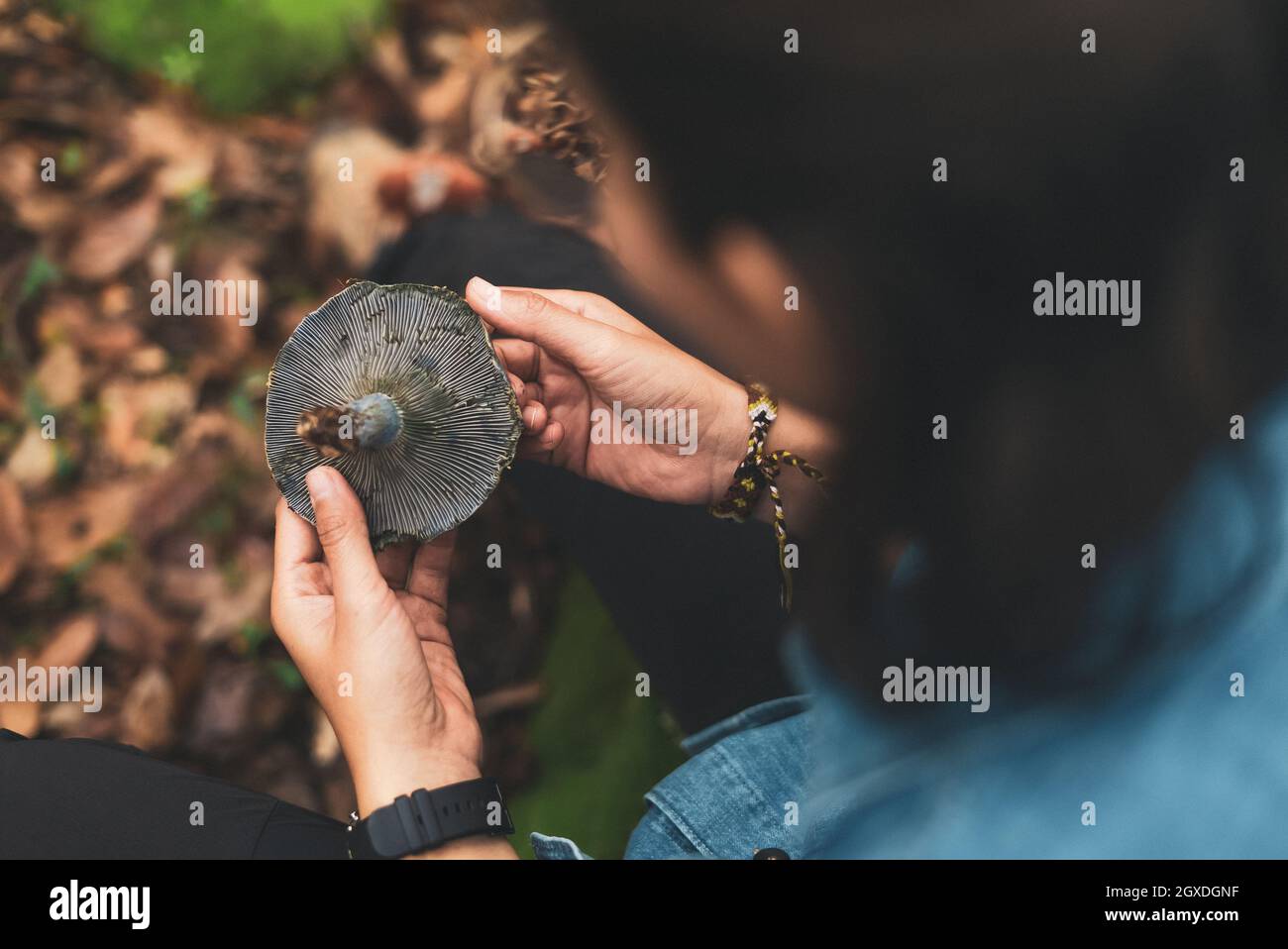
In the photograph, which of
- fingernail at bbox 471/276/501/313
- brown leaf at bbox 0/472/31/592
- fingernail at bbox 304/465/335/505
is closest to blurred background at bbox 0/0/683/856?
brown leaf at bbox 0/472/31/592

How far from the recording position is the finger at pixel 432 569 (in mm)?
1103

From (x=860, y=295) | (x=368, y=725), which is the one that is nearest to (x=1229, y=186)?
(x=860, y=295)

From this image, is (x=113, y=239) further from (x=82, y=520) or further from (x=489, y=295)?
(x=489, y=295)

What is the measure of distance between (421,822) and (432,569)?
0.30 metres

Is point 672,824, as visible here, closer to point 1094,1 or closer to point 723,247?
point 723,247

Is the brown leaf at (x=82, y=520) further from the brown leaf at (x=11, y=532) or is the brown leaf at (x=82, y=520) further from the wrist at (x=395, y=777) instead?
the wrist at (x=395, y=777)

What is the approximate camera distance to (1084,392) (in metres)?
1.17

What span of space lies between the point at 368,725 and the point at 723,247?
730 mm

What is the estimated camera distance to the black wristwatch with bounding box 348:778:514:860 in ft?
3.19

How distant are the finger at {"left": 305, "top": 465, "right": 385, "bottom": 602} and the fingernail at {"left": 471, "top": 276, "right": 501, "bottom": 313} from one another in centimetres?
27

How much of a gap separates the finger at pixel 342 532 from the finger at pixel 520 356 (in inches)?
9.5

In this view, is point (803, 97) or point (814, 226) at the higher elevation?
point (803, 97)

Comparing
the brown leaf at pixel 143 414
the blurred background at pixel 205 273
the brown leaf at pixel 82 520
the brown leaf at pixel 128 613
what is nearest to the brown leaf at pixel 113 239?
the blurred background at pixel 205 273
